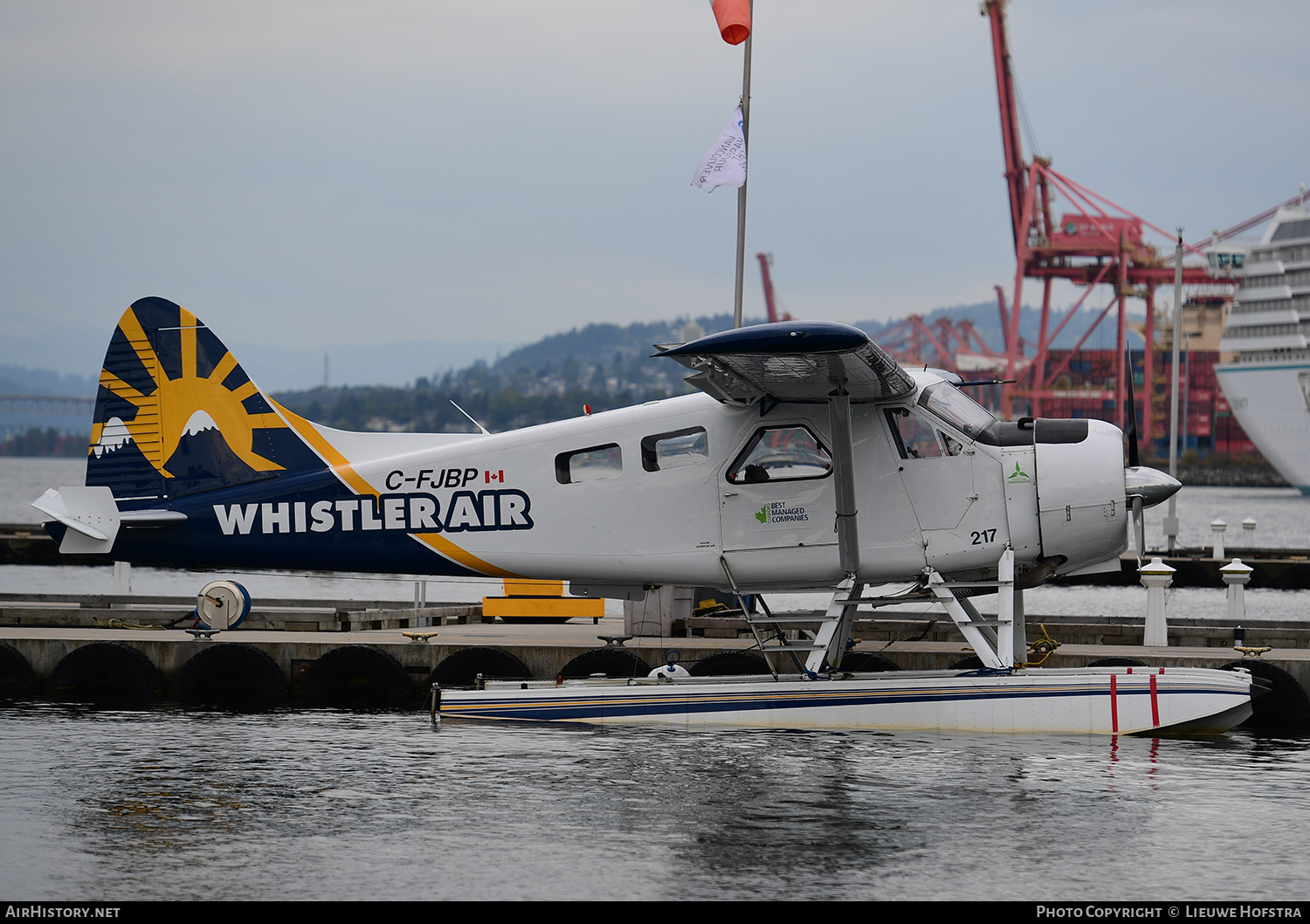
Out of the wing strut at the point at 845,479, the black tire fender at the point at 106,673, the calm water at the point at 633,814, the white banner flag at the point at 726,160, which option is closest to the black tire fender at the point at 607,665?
the calm water at the point at 633,814

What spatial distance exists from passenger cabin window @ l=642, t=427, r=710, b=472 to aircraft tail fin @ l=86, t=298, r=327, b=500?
2.91m

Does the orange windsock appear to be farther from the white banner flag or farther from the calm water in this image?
the calm water

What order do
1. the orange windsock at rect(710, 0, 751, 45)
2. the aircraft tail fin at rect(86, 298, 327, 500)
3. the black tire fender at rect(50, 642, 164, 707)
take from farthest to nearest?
1. the orange windsock at rect(710, 0, 751, 45)
2. the black tire fender at rect(50, 642, 164, 707)
3. the aircraft tail fin at rect(86, 298, 327, 500)

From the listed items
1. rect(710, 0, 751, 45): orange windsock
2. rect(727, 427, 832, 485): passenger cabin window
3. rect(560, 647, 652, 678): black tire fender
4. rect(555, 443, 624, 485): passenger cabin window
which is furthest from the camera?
rect(710, 0, 751, 45): orange windsock

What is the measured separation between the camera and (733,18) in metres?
16.3

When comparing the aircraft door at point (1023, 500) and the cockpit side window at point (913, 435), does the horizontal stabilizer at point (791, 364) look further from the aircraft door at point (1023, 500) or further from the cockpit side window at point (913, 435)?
the aircraft door at point (1023, 500)

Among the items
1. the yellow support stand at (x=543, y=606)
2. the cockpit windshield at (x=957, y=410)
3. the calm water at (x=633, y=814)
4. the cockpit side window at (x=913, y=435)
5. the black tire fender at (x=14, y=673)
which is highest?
the cockpit windshield at (x=957, y=410)

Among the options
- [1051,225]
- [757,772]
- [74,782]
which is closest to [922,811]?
[757,772]

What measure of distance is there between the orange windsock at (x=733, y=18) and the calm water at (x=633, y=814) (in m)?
8.59

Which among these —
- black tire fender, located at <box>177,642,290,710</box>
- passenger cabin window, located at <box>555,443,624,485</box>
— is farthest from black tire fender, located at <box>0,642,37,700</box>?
passenger cabin window, located at <box>555,443,624,485</box>

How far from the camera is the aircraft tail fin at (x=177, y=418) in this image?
12.0 m

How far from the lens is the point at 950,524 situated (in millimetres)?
11016

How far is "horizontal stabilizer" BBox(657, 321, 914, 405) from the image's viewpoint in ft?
31.1

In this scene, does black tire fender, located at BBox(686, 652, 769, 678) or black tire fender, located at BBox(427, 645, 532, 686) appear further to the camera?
black tire fender, located at BBox(427, 645, 532, 686)
